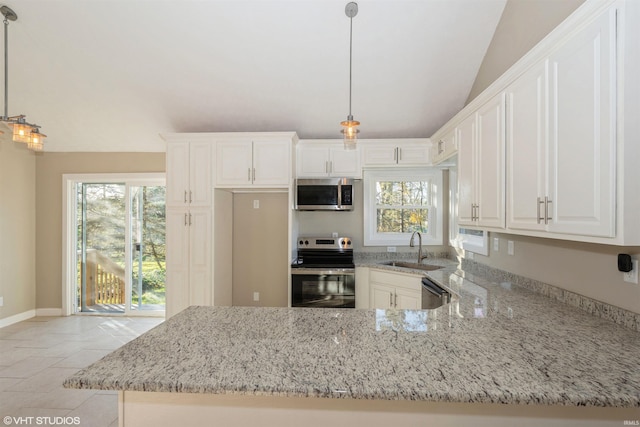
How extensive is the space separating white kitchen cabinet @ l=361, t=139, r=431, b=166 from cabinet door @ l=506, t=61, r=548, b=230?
182 cm

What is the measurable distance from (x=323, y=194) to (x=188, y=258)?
5.46 feet

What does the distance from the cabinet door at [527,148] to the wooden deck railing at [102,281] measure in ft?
16.0

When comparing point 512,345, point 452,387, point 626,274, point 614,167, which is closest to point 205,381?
point 452,387

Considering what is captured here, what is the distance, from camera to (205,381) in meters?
0.95

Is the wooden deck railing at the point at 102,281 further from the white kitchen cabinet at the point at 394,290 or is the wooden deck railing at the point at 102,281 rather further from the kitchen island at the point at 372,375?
the kitchen island at the point at 372,375

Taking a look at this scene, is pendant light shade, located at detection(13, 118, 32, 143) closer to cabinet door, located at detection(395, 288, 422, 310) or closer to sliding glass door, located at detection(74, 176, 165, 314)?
sliding glass door, located at detection(74, 176, 165, 314)

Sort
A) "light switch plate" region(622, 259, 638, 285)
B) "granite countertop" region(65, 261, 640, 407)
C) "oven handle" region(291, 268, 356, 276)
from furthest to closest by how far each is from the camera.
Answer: "oven handle" region(291, 268, 356, 276)
"light switch plate" region(622, 259, 638, 285)
"granite countertop" region(65, 261, 640, 407)

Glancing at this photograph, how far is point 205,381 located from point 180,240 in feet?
9.66

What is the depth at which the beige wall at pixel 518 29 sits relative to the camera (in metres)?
1.98

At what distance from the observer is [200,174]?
143 inches

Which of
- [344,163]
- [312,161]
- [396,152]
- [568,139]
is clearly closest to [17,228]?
[312,161]

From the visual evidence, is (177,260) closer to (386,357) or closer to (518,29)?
(386,357)

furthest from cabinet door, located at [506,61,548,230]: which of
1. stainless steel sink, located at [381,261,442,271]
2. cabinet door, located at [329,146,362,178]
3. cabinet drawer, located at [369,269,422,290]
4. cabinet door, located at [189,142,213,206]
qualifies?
cabinet door, located at [189,142,213,206]

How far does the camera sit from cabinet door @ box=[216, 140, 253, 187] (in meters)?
3.62
